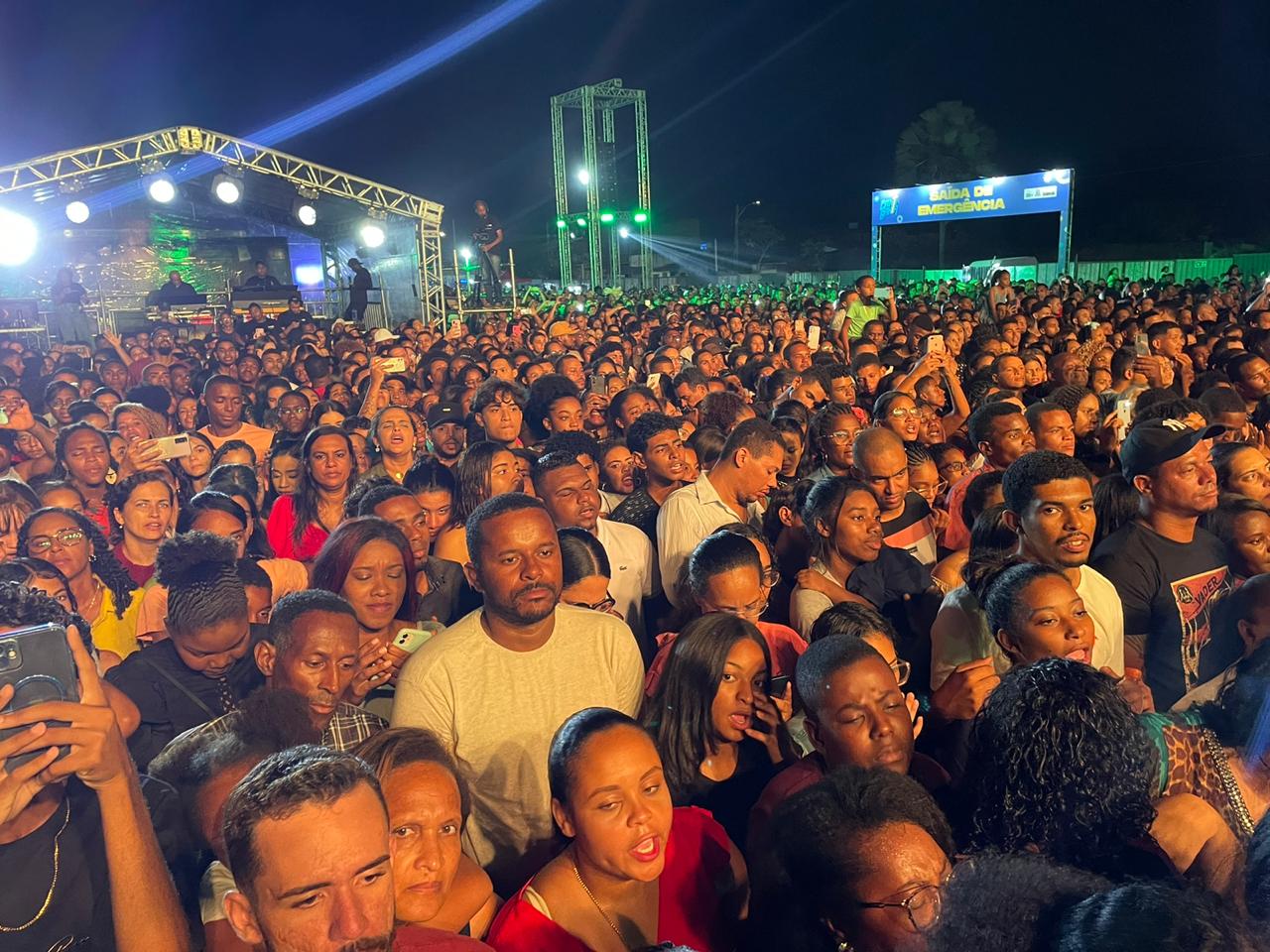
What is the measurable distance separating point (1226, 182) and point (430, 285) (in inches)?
1570

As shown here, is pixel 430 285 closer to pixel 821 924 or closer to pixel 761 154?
pixel 821 924

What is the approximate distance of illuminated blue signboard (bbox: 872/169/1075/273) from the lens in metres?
25.1

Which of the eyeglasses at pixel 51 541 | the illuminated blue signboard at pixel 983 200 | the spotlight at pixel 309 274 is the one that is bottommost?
the eyeglasses at pixel 51 541

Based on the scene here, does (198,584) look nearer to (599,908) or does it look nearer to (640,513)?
(599,908)

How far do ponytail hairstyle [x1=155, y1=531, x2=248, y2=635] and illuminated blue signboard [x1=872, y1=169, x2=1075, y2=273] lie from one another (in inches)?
988

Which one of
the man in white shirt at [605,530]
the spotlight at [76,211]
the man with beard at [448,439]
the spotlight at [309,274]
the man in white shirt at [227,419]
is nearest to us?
the man in white shirt at [605,530]

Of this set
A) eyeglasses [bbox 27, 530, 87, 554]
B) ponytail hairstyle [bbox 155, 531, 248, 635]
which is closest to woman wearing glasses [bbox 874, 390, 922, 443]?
ponytail hairstyle [bbox 155, 531, 248, 635]

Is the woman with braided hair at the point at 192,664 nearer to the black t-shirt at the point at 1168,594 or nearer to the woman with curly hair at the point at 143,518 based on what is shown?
the woman with curly hair at the point at 143,518

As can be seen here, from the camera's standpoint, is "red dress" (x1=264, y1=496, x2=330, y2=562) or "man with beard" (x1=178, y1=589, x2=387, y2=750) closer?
"man with beard" (x1=178, y1=589, x2=387, y2=750)

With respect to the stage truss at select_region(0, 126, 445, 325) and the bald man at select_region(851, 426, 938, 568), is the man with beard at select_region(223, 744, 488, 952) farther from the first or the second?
the stage truss at select_region(0, 126, 445, 325)

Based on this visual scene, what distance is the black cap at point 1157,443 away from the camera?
390 cm

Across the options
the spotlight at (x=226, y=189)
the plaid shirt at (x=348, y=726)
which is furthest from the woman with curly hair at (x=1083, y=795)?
the spotlight at (x=226, y=189)

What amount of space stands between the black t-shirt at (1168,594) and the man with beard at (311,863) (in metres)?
3.12

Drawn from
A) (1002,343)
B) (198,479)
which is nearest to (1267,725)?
(198,479)
